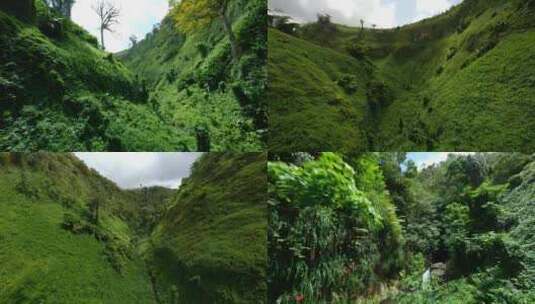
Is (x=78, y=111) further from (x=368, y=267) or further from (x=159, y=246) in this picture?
(x=368, y=267)

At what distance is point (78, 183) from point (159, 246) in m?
1.19

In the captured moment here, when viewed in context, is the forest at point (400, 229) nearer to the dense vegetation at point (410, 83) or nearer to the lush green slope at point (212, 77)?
the dense vegetation at point (410, 83)

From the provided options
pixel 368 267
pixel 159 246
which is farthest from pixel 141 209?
pixel 368 267

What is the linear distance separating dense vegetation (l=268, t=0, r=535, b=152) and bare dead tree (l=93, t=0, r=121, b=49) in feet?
6.22

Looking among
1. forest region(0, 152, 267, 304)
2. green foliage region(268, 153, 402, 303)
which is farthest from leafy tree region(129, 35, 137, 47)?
green foliage region(268, 153, 402, 303)

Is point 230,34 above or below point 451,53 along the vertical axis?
above

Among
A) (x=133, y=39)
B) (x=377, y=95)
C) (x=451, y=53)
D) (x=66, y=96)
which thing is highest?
(x=133, y=39)

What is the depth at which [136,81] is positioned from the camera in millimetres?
6816

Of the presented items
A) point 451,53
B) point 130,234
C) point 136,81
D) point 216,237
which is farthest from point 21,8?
point 451,53

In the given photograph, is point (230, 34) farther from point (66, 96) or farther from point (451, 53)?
point (451, 53)

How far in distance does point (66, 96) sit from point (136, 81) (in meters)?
0.90

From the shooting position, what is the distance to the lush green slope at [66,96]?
5.98 meters

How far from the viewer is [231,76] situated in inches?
275

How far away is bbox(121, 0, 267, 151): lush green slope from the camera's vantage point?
663 cm
